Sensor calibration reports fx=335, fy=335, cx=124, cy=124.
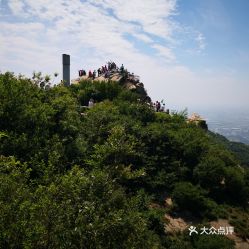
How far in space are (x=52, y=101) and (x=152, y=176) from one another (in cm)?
1495

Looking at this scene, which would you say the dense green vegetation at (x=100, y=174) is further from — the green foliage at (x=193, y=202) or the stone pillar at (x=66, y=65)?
the stone pillar at (x=66, y=65)

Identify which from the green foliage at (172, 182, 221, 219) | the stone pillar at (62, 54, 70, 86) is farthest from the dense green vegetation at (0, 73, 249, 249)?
the stone pillar at (62, 54, 70, 86)

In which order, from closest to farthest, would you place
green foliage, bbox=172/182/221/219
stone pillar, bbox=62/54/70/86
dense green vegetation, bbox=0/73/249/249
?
dense green vegetation, bbox=0/73/249/249 → green foliage, bbox=172/182/221/219 → stone pillar, bbox=62/54/70/86

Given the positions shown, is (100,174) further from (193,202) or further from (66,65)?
(66,65)

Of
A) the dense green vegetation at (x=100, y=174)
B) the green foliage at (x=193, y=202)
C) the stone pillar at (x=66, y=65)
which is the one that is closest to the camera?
the dense green vegetation at (x=100, y=174)

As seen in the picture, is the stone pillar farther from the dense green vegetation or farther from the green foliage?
the green foliage

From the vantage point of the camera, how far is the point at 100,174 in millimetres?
13570

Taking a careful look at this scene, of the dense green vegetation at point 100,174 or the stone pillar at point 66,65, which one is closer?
the dense green vegetation at point 100,174

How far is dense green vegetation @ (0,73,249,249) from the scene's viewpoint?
10953mm

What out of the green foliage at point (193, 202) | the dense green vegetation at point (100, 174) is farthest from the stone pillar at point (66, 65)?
the green foliage at point (193, 202)

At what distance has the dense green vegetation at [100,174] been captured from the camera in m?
11.0

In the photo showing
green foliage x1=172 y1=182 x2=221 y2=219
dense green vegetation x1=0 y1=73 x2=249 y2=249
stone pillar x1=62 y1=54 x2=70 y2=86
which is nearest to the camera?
dense green vegetation x1=0 y1=73 x2=249 y2=249

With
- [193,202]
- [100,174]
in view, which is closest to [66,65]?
[193,202]

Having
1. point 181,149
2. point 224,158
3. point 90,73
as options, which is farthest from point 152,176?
point 90,73
